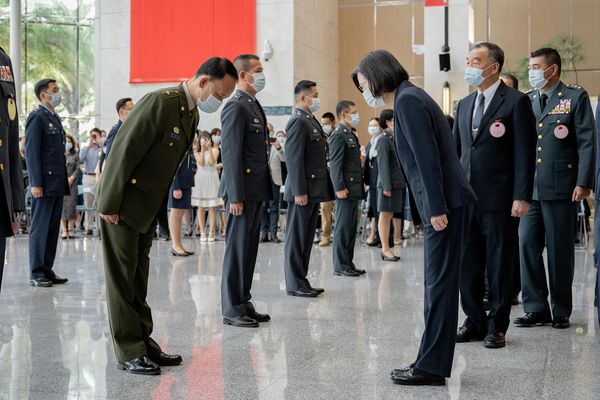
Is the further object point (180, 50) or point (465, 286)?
point (180, 50)

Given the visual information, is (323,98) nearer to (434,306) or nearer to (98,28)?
(98,28)

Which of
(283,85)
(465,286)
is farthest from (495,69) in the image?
(283,85)

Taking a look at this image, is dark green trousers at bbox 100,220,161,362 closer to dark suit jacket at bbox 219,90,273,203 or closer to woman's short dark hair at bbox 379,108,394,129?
dark suit jacket at bbox 219,90,273,203

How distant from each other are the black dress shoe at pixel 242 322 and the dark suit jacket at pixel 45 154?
2949mm

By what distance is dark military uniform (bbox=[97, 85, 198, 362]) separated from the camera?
4219 millimetres

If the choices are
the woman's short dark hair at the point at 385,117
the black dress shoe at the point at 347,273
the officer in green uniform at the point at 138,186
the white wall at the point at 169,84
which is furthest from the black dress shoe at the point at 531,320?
the white wall at the point at 169,84

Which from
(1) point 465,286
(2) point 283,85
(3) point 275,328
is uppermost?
(2) point 283,85

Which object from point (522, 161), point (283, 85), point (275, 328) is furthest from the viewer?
point (283, 85)

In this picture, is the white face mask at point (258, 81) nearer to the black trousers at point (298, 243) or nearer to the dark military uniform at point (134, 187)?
the black trousers at point (298, 243)

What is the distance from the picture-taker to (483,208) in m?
5.12

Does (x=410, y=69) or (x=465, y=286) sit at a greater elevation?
(x=410, y=69)

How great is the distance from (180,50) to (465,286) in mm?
13649

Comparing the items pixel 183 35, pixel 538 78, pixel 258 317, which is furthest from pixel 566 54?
pixel 258 317

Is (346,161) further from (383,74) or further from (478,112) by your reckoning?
(383,74)
